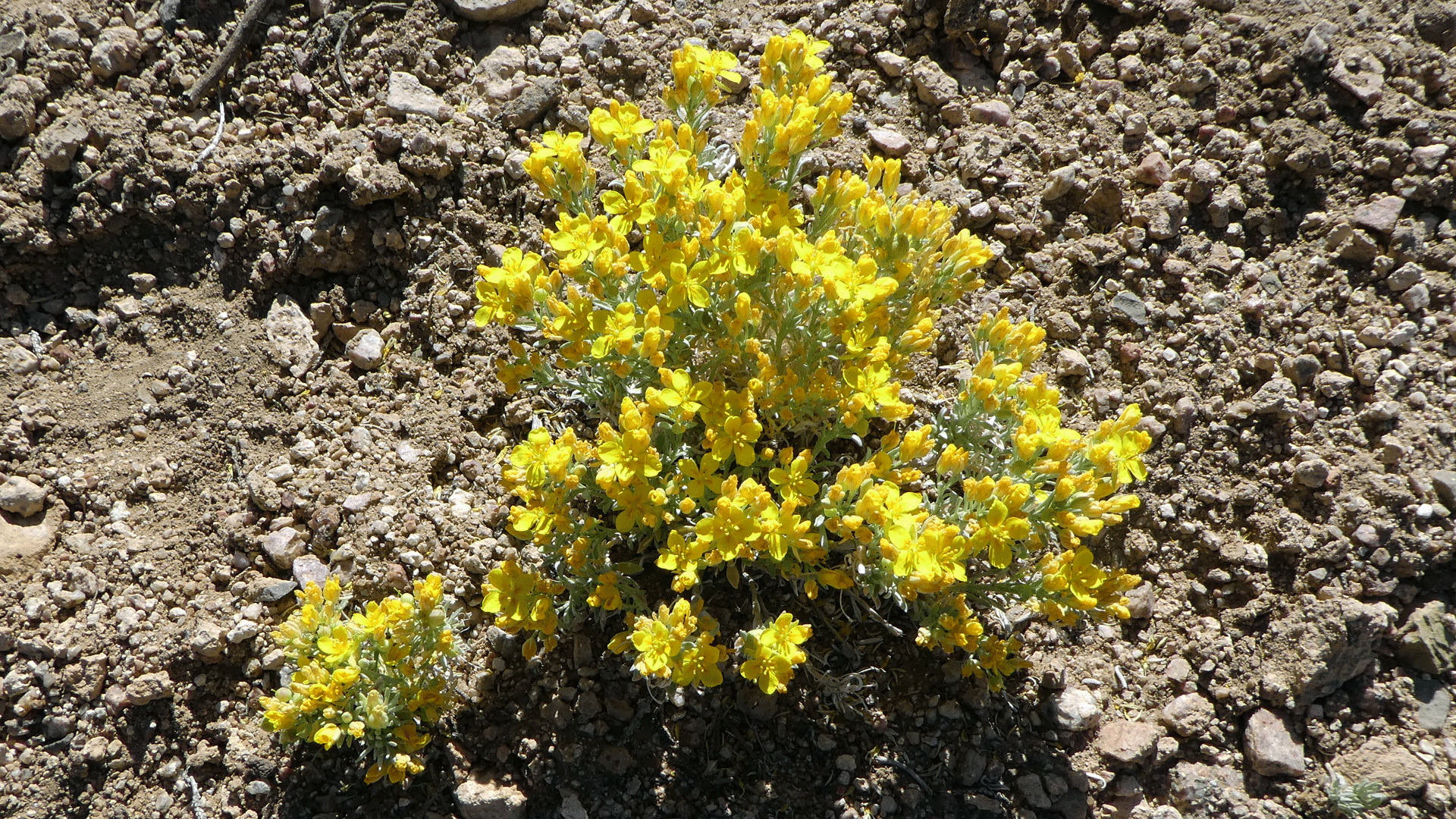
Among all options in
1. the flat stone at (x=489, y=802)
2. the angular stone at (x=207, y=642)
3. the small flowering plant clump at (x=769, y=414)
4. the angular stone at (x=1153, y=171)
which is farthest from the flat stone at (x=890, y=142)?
the angular stone at (x=207, y=642)

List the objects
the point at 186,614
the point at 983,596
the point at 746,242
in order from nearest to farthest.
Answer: the point at 746,242, the point at 983,596, the point at 186,614

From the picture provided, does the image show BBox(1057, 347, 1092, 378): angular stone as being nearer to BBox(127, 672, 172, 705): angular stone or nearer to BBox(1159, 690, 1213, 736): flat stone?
BBox(1159, 690, 1213, 736): flat stone

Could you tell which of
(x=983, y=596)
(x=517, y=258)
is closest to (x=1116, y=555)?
(x=983, y=596)

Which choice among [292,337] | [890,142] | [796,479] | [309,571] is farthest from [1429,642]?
[292,337]

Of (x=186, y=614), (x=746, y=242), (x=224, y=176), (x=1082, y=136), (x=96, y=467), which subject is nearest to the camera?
(x=746, y=242)

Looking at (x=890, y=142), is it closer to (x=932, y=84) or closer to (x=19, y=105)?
(x=932, y=84)

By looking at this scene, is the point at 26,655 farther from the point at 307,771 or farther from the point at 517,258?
the point at 517,258
